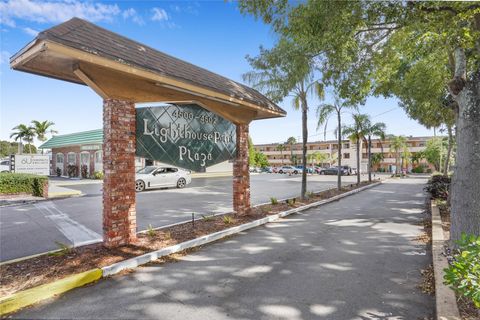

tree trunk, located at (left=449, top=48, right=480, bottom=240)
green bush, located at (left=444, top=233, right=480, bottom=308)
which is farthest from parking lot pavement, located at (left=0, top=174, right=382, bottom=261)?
tree trunk, located at (left=449, top=48, right=480, bottom=240)

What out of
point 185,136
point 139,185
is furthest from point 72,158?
point 185,136

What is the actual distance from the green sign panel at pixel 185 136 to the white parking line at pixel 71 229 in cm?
263

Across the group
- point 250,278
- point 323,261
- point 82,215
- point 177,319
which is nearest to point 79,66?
point 177,319

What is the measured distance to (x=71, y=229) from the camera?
25.1ft

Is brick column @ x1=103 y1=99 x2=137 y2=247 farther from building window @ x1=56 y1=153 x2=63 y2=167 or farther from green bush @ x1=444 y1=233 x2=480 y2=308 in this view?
building window @ x1=56 y1=153 x2=63 y2=167

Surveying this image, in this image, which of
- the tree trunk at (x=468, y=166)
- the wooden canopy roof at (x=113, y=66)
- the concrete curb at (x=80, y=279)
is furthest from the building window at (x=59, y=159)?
the tree trunk at (x=468, y=166)

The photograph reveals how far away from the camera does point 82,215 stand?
31.6ft

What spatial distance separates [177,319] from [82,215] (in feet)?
26.1

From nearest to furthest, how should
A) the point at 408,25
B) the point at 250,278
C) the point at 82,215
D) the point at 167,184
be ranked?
the point at 250,278
the point at 408,25
the point at 82,215
the point at 167,184

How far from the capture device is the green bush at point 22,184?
13.9 metres

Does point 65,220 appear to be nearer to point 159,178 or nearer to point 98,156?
point 159,178

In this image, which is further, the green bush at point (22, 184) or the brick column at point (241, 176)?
the green bush at point (22, 184)

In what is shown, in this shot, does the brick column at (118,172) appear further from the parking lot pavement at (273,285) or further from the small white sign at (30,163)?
the small white sign at (30,163)

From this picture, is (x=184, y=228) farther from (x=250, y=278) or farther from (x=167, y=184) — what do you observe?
(x=167, y=184)
